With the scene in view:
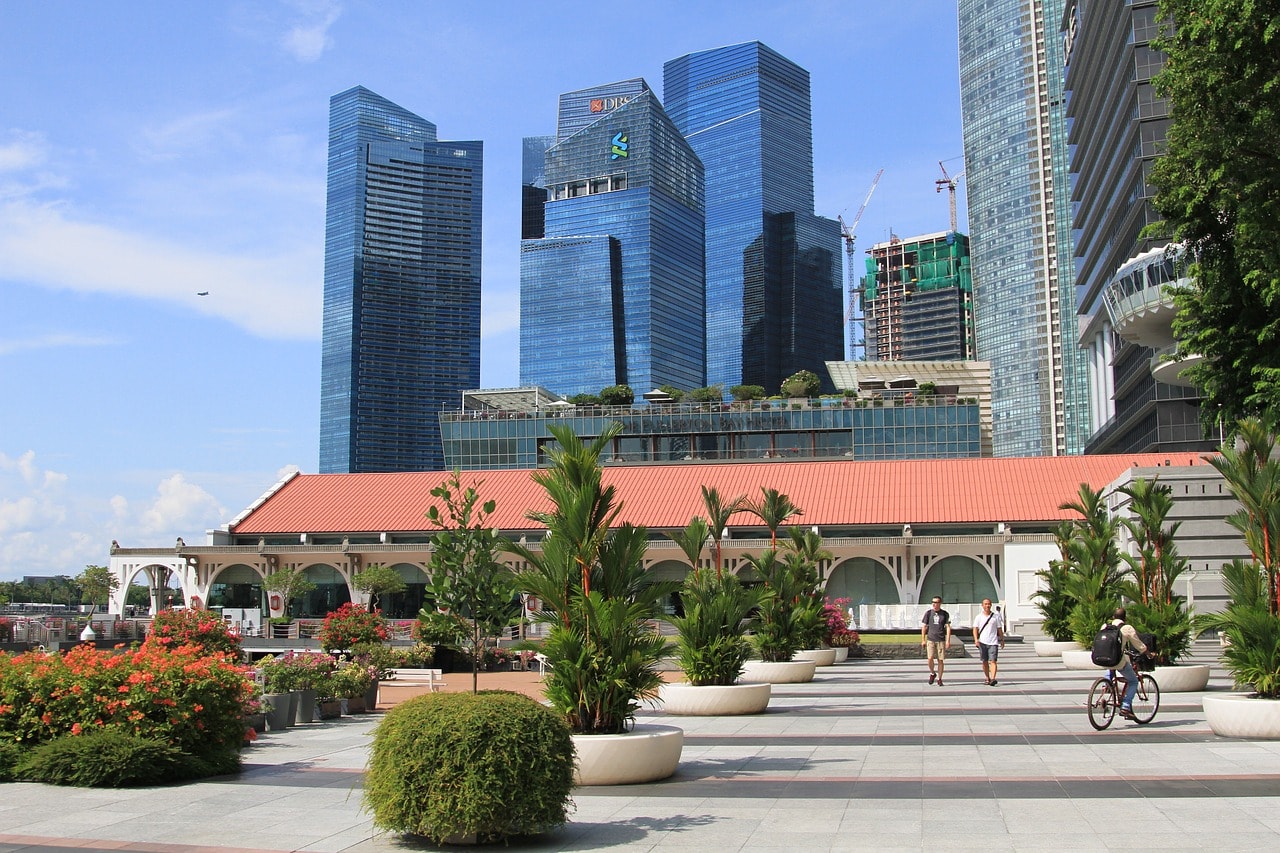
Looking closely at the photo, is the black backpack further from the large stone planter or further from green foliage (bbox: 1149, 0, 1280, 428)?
the large stone planter

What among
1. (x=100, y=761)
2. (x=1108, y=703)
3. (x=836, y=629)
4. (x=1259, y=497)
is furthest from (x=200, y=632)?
(x=836, y=629)

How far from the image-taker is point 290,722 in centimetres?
1905

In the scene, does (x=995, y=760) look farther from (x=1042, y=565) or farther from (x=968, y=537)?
(x=968, y=537)

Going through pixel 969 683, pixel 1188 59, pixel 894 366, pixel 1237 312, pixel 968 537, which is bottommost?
pixel 969 683

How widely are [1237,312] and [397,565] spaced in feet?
170

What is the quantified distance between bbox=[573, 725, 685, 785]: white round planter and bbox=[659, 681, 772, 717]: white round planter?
6721 millimetres

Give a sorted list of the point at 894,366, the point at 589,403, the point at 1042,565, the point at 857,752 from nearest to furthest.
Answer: the point at 857,752 → the point at 1042,565 → the point at 589,403 → the point at 894,366

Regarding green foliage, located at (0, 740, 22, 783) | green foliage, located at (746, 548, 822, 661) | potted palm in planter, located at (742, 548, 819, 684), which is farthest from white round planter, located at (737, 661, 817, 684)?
green foliage, located at (0, 740, 22, 783)

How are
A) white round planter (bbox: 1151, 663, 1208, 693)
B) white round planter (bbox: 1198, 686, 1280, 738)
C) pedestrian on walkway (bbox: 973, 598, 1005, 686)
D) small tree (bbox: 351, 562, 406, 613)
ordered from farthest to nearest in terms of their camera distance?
small tree (bbox: 351, 562, 406, 613), pedestrian on walkway (bbox: 973, 598, 1005, 686), white round planter (bbox: 1151, 663, 1208, 693), white round planter (bbox: 1198, 686, 1280, 738)

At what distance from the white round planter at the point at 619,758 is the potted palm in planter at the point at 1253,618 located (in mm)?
8043

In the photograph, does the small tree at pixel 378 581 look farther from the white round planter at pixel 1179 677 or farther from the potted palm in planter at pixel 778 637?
the white round planter at pixel 1179 677

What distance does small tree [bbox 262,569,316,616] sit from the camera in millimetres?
59656

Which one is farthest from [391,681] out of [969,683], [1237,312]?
[1237,312]

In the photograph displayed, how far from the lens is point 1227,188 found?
56.6ft
